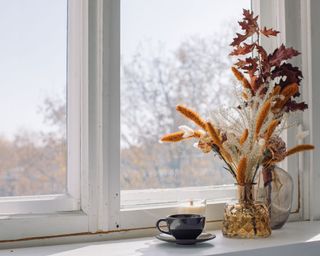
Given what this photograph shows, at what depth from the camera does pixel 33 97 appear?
4.60 ft

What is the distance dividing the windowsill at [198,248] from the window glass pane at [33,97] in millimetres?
185

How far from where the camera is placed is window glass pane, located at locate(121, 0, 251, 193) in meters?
1.54

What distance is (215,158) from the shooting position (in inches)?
66.3

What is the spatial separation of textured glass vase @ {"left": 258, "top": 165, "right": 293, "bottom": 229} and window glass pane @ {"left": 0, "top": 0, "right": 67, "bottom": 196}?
1.89 feet

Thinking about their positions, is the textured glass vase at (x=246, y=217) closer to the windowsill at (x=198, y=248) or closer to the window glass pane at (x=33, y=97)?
the windowsill at (x=198, y=248)

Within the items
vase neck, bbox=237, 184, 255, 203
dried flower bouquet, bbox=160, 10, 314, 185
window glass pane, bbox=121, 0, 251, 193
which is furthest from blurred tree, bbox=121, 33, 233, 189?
vase neck, bbox=237, 184, 255, 203

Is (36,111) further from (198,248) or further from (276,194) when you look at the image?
(276,194)

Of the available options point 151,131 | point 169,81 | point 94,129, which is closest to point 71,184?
point 94,129

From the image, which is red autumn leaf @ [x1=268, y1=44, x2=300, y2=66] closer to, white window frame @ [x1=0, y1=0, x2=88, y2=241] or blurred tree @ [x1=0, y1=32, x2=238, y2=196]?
blurred tree @ [x1=0, y1=32, x2=238, y2=196]

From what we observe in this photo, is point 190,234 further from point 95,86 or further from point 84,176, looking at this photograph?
point 95,86

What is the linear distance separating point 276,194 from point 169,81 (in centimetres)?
46

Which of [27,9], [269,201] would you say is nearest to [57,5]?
[27,9]

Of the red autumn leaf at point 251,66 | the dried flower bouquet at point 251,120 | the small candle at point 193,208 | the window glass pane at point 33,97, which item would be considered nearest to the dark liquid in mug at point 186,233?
the small candle at point 193,208

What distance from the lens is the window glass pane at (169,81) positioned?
1.54 metres
